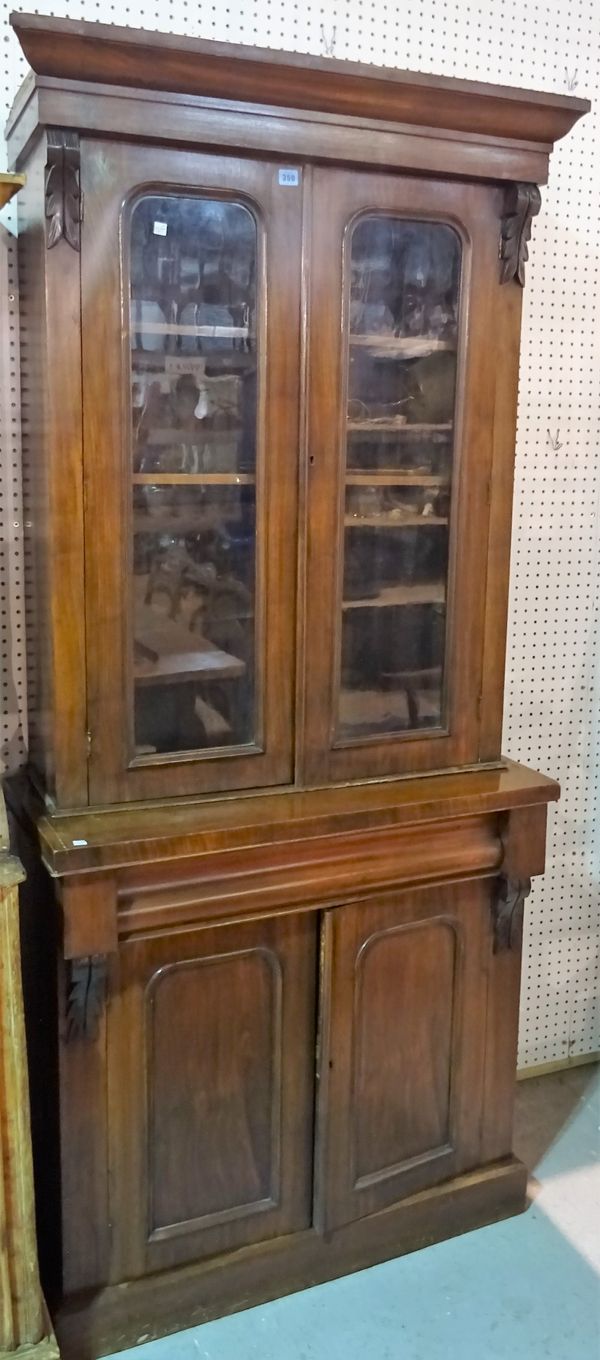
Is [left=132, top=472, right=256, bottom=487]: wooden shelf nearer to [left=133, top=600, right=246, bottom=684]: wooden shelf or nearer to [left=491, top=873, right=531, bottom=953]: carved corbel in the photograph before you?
[left=133, top=600, right=246, bottom=684]: wooden shelf

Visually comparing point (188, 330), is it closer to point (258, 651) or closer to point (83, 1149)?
point (258, 651)

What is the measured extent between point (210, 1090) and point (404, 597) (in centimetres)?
90

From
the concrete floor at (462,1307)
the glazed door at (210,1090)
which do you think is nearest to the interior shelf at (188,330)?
the glazed door at (210,1090)

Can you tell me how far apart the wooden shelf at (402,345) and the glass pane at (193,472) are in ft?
0.71

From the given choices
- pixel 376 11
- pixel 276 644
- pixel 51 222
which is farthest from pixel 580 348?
pixel 51 222

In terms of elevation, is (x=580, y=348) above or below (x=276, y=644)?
above

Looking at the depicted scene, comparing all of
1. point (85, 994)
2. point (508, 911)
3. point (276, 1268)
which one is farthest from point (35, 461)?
point (276, 1268)

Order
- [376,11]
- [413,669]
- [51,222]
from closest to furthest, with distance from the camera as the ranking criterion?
[51,222] < [413,669] < [376,11]

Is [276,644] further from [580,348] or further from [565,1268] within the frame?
[565,1268]

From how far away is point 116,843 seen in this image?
164cm

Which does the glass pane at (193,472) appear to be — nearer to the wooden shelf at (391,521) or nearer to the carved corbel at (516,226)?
the wooden shelf at (391,521)

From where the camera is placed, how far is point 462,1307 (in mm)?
1989

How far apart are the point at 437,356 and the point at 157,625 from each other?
0.68 m

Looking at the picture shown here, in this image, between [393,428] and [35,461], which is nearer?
[35,461]
